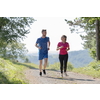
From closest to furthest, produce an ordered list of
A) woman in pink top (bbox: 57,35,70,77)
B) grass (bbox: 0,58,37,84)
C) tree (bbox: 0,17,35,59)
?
grass (bbox: 0,58,37,84), woman in pink top (bbox: 57,35,70,77), tree (bbox: 0,17,35,59)

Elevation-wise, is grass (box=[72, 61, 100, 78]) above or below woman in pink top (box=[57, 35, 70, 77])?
below

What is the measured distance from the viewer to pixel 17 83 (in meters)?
6.89

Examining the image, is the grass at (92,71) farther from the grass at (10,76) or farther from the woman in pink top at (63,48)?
the grass at (10,76)

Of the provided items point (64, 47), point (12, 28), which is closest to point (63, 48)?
point (64, 47)

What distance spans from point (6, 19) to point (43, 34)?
742 centimetres

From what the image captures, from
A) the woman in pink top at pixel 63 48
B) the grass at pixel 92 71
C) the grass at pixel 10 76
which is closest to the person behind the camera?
the grass at pixel 10 76

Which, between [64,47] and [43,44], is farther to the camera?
[43,44]

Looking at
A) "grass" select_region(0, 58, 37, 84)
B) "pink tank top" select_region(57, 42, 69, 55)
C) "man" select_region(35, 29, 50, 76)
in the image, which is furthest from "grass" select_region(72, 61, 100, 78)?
"grass" select_region(0, 58, 37, 84)

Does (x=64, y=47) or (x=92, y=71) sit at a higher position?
(x=64, y=47)

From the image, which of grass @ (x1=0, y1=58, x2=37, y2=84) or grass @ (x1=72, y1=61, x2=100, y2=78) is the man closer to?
grass @ (x1=0, y1=58, x2=37, y2=84)

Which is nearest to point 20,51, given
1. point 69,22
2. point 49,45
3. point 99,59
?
point 69,22

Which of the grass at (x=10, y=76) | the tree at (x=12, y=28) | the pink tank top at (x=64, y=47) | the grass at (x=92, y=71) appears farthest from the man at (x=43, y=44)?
the tree at (x=12, y=28)

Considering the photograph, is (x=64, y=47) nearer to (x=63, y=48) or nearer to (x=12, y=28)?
(x=63, y=48)

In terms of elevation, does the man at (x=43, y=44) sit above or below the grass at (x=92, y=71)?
above
